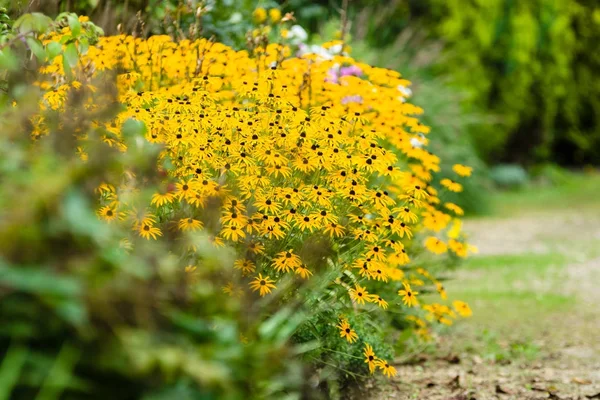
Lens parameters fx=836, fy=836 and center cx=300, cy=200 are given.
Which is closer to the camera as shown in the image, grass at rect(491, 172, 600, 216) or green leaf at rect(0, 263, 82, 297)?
green leaf at rect(0, 263, 82, 297)

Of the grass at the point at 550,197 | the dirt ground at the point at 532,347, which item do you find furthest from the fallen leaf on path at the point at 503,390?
the grass at the point at 550,197

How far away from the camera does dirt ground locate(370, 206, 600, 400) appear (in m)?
3.57

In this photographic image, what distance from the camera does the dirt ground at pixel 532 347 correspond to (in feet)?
11.7

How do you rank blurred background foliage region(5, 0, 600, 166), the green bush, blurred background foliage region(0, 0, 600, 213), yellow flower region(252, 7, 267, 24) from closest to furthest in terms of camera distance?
yellow flower region(252, 7, 267, 24) < blurred background foliage region(0, 0, 600, 213) < blurred background foliage region(5, 0, 600, 166) < the green bush

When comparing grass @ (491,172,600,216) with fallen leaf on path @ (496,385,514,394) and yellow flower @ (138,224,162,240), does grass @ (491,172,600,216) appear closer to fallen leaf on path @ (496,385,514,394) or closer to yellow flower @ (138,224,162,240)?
fallen leaf on path @ (496,385,514,394)

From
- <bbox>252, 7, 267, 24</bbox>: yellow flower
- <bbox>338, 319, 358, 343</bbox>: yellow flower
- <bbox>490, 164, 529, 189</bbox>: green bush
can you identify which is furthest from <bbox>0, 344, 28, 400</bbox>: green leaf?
<bbox>490, 164, 529, 189</bbox>: green bush

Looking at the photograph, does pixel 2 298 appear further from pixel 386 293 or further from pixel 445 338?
pixel 445 338

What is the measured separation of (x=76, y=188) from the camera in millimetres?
1502

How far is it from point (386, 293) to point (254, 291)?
1257mm

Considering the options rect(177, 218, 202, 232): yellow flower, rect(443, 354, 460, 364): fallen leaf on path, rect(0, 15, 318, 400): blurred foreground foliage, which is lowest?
rect(0, 15, 318, 400): blurred foreground foliage

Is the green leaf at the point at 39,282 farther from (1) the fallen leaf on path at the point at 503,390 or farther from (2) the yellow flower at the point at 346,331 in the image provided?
(1) the fallen leaf on path at the point at 503,390

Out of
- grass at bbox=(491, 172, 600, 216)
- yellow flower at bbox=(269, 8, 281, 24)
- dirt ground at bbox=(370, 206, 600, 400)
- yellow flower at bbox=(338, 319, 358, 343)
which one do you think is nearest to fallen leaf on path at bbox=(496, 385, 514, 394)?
dirt ground at bbox=(370, 206, 600, 400)

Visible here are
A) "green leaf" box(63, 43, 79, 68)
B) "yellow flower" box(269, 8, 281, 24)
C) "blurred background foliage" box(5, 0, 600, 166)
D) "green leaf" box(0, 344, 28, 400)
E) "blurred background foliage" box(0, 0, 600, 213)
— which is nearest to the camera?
"green leaf" box(0, 344, 28, 400)

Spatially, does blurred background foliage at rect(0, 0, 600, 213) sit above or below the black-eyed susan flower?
above
